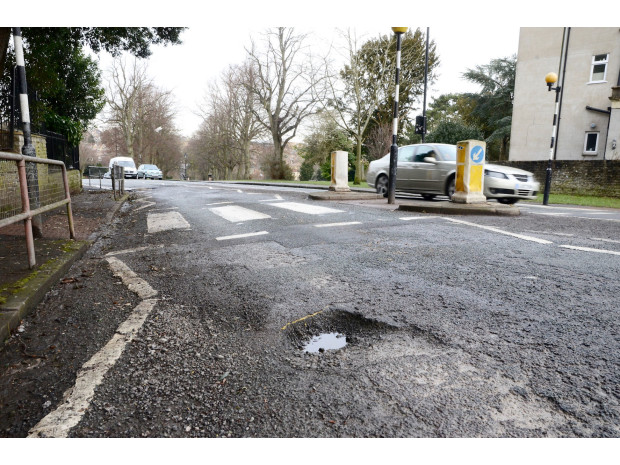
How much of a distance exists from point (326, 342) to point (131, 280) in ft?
7.91

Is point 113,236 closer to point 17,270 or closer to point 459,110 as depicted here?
point 17,270

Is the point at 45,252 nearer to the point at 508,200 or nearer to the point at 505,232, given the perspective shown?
the point at 505,232

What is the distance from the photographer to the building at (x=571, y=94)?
2205cm

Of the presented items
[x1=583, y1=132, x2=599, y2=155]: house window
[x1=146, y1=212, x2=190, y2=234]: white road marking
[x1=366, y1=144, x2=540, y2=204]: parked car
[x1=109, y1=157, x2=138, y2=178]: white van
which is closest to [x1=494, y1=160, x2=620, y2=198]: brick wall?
[x1=583, y1=132, x2=599, y2=155]: house window

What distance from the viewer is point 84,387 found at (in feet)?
6.89

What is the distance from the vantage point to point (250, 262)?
459cm

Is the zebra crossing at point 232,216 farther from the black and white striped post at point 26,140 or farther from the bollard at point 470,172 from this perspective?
the bollard at point 470,172

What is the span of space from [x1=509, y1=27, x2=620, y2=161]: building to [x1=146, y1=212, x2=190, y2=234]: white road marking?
73.4 feet

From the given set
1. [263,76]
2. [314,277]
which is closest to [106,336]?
[314,277]

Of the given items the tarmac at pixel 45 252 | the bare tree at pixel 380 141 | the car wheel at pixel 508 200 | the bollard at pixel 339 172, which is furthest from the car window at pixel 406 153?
the bare tree at pixel 380 141

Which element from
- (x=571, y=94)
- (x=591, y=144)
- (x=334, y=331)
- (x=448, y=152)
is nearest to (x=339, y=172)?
(x=448, y=152)

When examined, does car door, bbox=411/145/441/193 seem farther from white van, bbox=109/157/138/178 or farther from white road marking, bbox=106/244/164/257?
white van, bbox=109/157/138/178

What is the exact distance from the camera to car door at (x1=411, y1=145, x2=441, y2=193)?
12.2 meters

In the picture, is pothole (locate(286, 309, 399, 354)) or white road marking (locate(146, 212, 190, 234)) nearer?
pothole (locate(286, 309, 399, 354))
